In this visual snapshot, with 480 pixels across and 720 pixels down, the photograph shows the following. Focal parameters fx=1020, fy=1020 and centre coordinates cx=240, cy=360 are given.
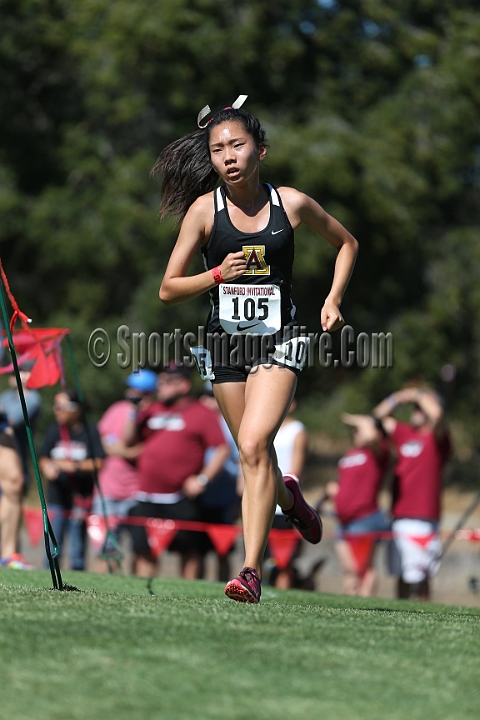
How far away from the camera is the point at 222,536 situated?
9836 mm

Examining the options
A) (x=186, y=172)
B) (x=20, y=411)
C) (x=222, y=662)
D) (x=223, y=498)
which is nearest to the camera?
(x=222, y=662)

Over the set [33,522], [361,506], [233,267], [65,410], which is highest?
[233,267]

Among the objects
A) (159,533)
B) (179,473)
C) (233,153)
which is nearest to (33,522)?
(159,533)

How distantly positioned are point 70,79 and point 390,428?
1342cm

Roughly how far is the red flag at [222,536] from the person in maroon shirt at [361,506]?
1052 mm

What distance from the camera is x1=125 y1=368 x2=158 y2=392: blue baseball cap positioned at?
1057 centimetres

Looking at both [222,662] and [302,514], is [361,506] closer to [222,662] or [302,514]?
[302,514]

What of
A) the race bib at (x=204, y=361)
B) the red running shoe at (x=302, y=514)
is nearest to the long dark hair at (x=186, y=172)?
the race bib at (x=204, y=361)

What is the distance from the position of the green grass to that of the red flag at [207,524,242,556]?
5376mm

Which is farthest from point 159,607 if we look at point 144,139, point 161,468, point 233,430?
point 144,139

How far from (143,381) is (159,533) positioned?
66.2 inches

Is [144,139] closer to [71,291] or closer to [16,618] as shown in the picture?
[71,291]

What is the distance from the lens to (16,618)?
379cm

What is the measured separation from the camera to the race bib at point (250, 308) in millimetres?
5023
